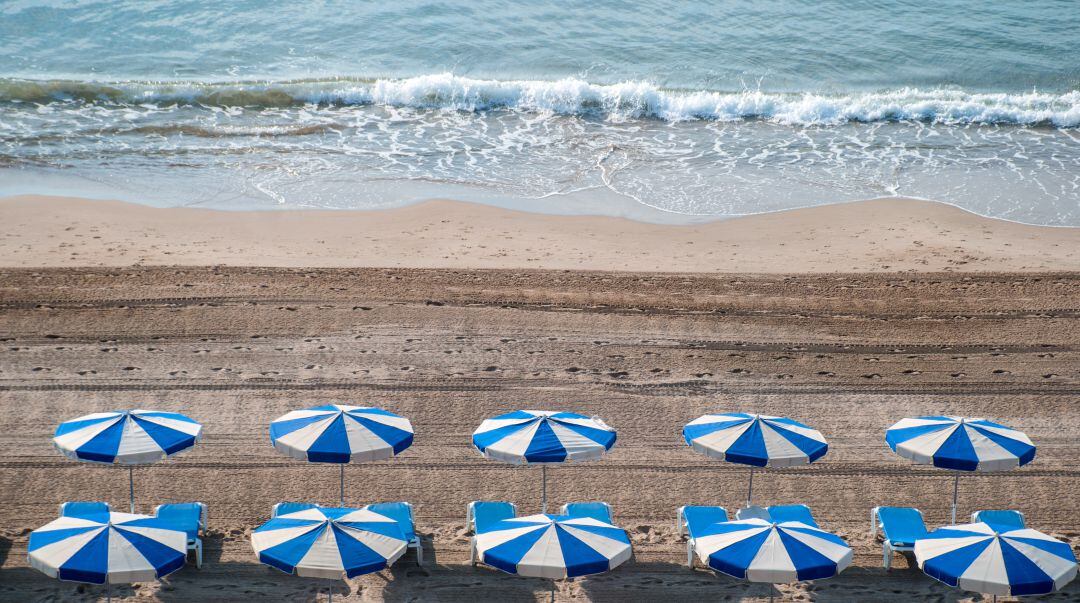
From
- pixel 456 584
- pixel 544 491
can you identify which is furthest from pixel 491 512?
pixel 456 584

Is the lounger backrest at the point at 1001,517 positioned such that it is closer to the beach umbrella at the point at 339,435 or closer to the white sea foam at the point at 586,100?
the beach umbrella at the point at 339,435

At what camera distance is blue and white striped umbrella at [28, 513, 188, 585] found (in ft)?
27.6

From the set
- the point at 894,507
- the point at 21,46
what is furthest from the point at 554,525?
the point at 21,46

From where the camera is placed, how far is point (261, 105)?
1027 inches

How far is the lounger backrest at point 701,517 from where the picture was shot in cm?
1050

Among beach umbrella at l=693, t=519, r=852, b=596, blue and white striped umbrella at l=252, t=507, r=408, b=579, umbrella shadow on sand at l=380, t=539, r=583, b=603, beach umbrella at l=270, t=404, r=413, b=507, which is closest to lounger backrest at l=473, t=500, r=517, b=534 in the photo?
umbrella shadow on sand at l=380, t=539, r=583, b=603

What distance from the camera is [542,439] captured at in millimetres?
10312

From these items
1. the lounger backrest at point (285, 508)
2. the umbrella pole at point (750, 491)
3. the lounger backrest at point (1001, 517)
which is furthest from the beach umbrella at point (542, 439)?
the lounger backrest at point (1001, 517)

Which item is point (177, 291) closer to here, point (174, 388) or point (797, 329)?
point (174, 388)

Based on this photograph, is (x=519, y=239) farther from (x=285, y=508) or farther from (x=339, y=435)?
(x=285, y=508)

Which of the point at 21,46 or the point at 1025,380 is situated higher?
the point at 21,46

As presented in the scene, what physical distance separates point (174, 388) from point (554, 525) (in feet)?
20.3

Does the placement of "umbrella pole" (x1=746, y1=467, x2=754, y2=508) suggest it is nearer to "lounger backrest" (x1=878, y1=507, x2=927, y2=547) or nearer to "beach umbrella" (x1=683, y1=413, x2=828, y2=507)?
"beach umbrella" (x1=683, y1=413, x2=828, y2=507)

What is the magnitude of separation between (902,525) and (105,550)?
745 centimetres
